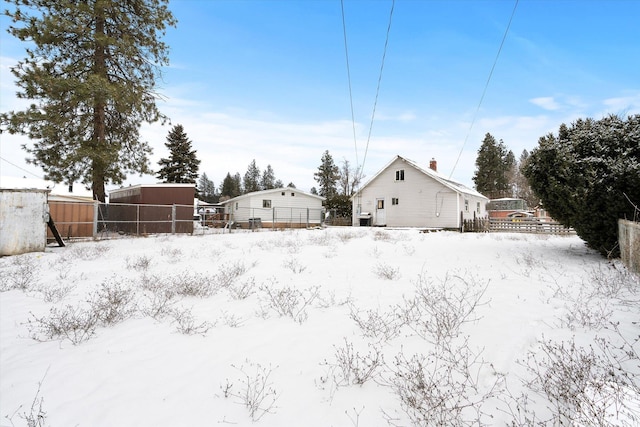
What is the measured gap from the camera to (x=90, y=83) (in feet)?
50.1

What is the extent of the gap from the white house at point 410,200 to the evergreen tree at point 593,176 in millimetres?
16626

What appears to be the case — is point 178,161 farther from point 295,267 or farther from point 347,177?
point 295,267

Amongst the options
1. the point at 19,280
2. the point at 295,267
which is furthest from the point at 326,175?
the point at 19,280

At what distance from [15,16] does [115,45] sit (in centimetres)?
436

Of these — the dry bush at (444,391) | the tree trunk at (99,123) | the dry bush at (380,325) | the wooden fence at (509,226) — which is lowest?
the dry bush at (444,391)

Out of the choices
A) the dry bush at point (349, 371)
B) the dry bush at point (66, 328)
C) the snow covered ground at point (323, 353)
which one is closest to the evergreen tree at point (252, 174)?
the snow covered ground at point (323, 353)

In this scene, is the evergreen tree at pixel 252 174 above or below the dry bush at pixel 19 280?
above

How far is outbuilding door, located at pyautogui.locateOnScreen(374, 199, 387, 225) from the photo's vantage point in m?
28.1

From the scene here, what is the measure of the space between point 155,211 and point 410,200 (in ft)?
65.6

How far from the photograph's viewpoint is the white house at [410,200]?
25094 millimetres

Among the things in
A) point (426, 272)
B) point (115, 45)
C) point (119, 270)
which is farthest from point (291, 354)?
point (115, 45)

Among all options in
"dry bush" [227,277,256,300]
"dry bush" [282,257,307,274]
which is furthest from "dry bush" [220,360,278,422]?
"dry bush" [282,257,307,274]

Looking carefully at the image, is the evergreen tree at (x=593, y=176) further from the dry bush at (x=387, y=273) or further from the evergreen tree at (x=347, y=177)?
the evergreen tree at (x=347, y=177)

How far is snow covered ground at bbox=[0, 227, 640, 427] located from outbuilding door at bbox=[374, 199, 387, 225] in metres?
21.8
